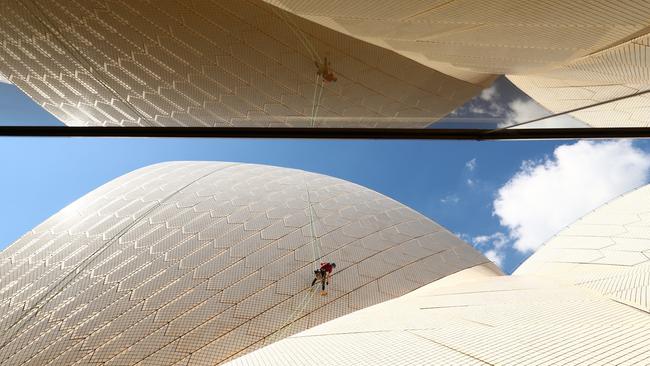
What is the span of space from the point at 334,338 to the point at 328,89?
7.33ft

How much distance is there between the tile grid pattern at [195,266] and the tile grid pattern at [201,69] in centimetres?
405

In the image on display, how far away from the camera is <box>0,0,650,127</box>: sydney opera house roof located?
1.88m

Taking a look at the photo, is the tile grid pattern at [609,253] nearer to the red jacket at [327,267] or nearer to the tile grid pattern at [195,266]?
the tile grid pattern at [195,266]

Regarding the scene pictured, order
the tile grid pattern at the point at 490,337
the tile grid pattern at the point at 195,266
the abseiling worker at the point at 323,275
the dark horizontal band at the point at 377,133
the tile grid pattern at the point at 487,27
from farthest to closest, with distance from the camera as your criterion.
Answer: the abseiling worker at the point at 323,275
the tile grid pattern at the point at 195,266
the dark horizontal band at the point at 377,133
the tile grid pattern at the point at 490,337
the tile grid pattern at the point at 487,27

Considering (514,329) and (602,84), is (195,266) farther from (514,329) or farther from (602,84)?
(602,84)

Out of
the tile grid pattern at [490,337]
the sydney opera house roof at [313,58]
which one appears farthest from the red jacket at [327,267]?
the sydney opera house roof at [313,58]

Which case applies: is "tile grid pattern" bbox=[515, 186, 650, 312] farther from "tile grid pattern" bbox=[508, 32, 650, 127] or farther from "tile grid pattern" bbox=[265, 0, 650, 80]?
"tile grid pattern" bbox=[265, 0, 650, 80]

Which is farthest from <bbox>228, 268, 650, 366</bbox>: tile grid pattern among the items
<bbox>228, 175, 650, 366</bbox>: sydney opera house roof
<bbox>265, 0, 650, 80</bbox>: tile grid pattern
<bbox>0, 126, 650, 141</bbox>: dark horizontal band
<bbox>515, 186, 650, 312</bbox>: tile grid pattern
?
<bbox>265, 0, 650, 80</bbox>: tile grid pattern

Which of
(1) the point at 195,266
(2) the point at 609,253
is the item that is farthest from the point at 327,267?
(2) the point at 609,253

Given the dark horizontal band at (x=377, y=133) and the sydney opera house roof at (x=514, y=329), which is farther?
the dark horizontal band at (x=377, y=133)

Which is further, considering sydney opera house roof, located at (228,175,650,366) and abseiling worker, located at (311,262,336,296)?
abseiling worker, located at (311,262,336,296)

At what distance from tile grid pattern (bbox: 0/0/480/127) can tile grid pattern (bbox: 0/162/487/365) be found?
4050 mm

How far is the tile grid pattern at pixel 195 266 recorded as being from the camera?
5.81m

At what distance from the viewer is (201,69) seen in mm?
2650
